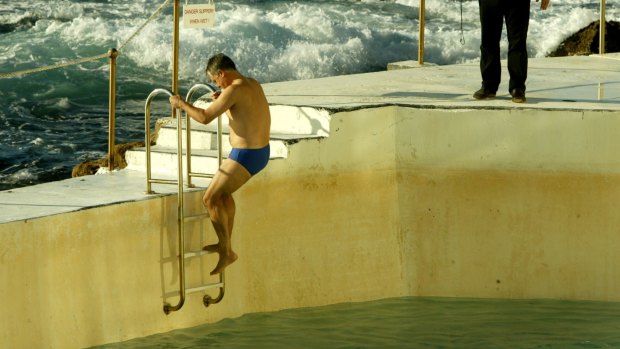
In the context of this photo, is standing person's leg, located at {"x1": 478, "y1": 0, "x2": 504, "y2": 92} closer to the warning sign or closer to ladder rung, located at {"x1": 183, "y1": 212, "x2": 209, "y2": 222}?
the warning sign

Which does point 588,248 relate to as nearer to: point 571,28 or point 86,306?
point 86,306

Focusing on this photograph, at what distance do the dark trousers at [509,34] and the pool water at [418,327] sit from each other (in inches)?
73.1

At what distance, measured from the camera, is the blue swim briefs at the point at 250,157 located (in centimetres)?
1052

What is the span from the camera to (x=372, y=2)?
34531 mm

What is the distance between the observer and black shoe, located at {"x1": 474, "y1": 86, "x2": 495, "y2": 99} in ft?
40.8

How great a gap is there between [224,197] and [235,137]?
43cm

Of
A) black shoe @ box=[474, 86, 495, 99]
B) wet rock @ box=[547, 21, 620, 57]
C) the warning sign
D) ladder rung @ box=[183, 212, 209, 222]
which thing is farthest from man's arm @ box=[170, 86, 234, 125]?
wet rock @ box=[547, 21, 620, 57]

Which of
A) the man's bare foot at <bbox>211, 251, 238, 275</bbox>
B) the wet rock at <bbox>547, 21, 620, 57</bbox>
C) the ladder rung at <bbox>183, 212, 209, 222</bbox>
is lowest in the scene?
the man's bare foot at <bbox>211, 251, 238, 275</bbox>

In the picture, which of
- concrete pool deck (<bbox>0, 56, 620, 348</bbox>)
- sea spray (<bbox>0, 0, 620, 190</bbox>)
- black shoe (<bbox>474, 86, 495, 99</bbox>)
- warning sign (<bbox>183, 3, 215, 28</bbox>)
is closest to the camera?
concrete pool deck (<bbox>0, 56, 620, 348</bbox>)

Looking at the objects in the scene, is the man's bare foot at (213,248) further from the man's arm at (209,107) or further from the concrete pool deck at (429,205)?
the man's arm at (209,107)

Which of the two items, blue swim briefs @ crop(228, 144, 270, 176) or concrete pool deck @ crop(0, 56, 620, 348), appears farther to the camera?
concrete pool deck @ crop(0, 56, 620, 348)

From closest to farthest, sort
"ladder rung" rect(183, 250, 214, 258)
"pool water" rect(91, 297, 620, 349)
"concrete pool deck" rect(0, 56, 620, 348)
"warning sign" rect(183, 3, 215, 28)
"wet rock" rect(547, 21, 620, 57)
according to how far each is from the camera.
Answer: "ladder rung" rect(183, 250, 214, 258), "pool water" rect(91, 297, 620, 349), "concrete pool deck" rect(0, 56, 620, 348), "warning sign" rect(183, 3, 215, 28), "wet rock" rect(547, 21, 620, 57)

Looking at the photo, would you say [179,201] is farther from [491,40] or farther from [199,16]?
[491,40]

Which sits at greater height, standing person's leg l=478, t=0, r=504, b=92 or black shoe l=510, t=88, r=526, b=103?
standing person's leg l=478, t=0, r=504, b=92
